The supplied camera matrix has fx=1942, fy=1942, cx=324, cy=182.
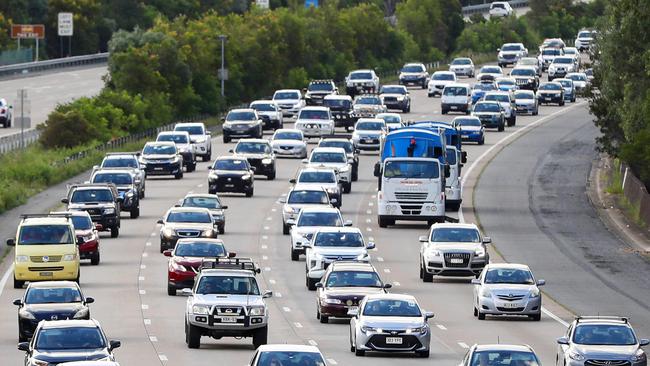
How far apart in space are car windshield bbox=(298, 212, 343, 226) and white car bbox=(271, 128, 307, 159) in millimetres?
32101

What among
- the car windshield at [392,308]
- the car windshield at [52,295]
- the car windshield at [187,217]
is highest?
the car windshield at [392,308]

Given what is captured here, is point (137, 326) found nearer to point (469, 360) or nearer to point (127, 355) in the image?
point (127, 355)

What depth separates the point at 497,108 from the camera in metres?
111

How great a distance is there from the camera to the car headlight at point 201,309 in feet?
135

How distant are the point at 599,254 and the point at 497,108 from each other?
147 ft

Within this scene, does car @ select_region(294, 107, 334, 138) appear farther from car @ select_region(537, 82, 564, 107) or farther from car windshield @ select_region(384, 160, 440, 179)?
car windshield @ select_region(384, 160, 440, 179)

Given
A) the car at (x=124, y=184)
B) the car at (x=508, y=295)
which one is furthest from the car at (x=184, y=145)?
the car at (x=508, y=295)

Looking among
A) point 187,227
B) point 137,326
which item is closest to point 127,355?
point 137,326

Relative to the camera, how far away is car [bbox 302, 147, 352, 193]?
80.1m

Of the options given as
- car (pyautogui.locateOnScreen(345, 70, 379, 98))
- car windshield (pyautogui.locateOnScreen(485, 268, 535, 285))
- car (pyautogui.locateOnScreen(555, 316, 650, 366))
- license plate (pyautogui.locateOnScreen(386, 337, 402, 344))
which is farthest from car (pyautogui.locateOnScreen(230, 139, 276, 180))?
car (pyautogui.locateOnScreen(555, 316, 650, 366))

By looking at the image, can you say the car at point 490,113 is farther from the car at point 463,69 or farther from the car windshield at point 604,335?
the car windshield at point 604,335

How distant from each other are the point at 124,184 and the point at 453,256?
18664 millimetres

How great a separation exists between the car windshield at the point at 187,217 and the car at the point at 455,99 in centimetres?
5745

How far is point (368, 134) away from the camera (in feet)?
315
